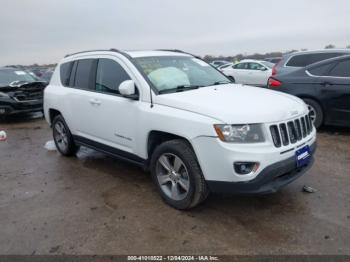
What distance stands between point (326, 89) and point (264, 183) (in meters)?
4.16

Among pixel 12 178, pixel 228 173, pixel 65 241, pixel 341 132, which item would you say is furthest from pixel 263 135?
pixel 341 132

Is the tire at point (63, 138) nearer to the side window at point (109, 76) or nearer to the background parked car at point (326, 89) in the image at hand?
the side window at point (109, 76)

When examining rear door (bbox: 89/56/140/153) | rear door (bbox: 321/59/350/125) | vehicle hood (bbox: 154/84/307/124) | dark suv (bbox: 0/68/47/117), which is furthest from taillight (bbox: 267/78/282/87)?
dark suv (bbox: 0/68/47/117)

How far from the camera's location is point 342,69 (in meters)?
6.73

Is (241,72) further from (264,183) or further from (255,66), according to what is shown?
(264,183)

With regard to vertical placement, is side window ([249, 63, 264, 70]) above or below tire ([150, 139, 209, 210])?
below

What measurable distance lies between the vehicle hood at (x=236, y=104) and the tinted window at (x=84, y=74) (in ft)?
5.47

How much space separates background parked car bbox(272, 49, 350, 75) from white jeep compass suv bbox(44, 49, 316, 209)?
524cm

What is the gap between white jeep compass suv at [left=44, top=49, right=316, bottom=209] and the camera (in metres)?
3.34

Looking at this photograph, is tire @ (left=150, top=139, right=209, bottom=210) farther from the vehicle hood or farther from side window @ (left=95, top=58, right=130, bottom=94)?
side window @ (left=95, top=58, right=130, bottom=94)

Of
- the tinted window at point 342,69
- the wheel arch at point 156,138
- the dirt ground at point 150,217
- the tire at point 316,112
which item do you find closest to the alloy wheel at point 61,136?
the dirt ground at point 150,217

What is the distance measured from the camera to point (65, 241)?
3.37 m

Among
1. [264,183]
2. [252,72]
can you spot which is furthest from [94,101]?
[252,72]

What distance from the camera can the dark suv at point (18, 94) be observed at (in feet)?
32.6
